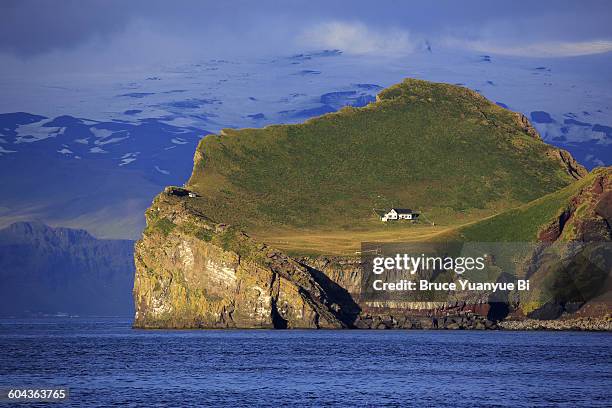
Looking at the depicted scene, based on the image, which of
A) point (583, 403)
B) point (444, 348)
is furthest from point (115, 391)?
point (444, 348)

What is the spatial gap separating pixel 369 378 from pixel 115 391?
77.1 ft

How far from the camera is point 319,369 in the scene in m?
130

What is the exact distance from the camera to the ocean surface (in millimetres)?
107375

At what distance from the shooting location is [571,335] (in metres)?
186

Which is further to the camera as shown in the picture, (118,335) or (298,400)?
(118,335)

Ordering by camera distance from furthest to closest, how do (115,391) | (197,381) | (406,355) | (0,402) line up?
(406,355) < (197,381) < (115,391) < (0,402)

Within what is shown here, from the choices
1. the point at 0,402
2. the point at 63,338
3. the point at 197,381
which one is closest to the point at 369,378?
the point at 197,381

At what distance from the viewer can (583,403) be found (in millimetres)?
103750

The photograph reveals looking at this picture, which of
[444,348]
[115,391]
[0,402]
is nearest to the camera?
[0,402]

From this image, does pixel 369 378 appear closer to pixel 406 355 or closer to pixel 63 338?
pixel 406 355

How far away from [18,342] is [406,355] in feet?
187

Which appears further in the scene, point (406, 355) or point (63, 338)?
point (63, 338)

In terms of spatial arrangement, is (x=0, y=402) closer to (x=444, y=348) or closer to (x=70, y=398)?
(x=70, y=398)

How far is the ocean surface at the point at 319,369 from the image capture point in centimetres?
10738
